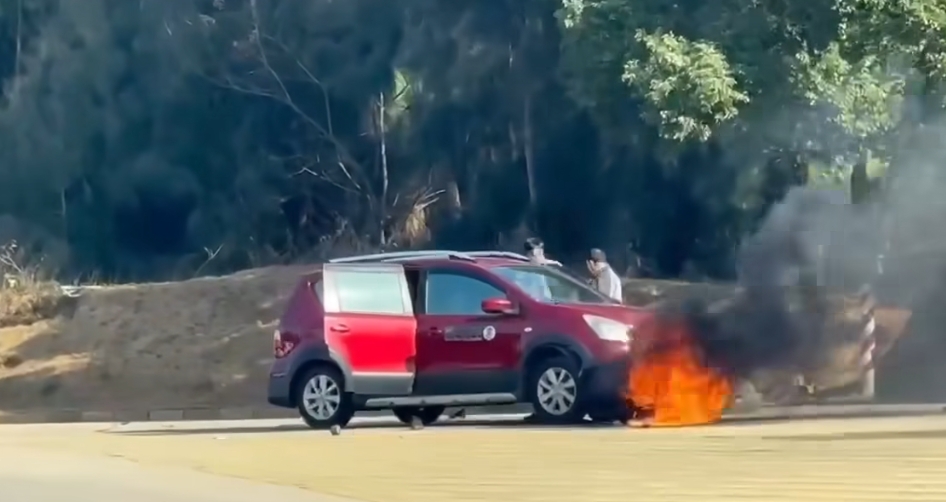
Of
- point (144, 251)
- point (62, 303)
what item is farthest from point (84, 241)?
point (62, 303)

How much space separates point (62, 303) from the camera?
33.0 metres

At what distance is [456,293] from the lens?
19.7 meters

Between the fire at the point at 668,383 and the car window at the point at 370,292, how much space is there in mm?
2751

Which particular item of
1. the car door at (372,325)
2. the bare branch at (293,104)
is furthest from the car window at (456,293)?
the bare branch at (293,104)

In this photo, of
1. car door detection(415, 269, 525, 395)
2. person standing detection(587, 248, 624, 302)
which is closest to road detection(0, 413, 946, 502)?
car door detection(415, 269, 525, 395)

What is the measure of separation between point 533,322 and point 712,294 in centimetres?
381

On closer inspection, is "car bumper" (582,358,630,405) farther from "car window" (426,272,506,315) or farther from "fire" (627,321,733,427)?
"car window" (426,272,506,315)

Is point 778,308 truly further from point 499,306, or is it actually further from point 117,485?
point 117,485

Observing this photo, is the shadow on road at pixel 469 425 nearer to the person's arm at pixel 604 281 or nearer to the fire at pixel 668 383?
the fire at pixel 668 383

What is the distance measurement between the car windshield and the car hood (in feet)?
1.34

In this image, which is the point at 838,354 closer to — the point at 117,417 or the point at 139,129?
the point at 117,417

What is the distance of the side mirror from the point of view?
19.0 m

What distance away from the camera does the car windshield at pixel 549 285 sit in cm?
1939

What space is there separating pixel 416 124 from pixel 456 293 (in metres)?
17.8
